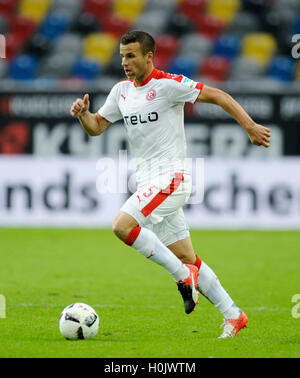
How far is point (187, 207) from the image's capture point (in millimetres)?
15281

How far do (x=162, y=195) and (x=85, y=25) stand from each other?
587 inches

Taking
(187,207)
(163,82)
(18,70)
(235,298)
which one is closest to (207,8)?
(18,70)

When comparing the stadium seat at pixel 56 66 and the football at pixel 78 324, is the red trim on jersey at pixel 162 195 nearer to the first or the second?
the football at pixel 78 324

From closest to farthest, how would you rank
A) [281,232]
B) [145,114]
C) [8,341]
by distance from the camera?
[8,341] < [145,114] < [281,232]

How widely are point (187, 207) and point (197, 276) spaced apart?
906 centimetres

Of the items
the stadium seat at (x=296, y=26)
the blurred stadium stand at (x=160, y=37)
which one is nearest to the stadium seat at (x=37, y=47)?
the blurred stadium stand at (x=160, y=37)

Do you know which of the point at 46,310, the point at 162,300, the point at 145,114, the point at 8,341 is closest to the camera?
the point at 8,341

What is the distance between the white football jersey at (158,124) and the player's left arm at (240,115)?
15cm

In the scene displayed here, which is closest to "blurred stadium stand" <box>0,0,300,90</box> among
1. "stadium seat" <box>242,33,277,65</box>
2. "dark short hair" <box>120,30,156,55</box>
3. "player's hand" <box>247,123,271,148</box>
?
"stadium seat" <box>242,33,277,65</box>

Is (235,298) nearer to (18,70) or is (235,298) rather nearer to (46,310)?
(46,310)

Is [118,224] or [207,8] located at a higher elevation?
[207,8]

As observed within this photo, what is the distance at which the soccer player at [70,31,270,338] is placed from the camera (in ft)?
20.3

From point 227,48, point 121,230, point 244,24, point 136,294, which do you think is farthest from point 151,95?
point 244,24

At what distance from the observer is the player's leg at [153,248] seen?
603 cm
